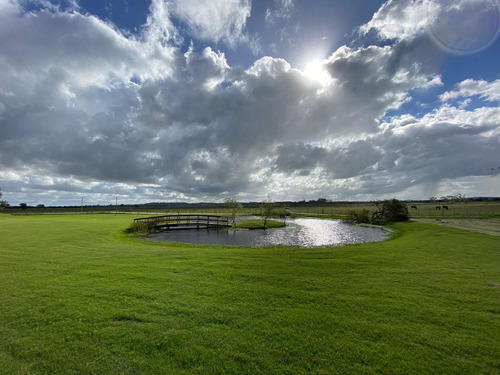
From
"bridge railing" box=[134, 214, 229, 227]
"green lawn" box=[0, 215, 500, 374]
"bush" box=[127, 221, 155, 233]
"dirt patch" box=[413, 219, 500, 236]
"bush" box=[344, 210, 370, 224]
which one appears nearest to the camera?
"green lawn" box=[0, 215, 500, 374]

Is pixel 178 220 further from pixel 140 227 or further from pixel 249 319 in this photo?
pixel 249 319

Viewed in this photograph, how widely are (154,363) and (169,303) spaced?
2171 millimetres

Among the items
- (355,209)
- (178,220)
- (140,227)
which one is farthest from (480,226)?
(178,220)

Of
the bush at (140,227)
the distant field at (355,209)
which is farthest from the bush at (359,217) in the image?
the bush at (140,227)

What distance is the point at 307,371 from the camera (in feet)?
11.8

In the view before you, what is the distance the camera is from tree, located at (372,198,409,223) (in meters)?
38.5

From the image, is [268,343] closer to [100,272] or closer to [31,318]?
[31,318]

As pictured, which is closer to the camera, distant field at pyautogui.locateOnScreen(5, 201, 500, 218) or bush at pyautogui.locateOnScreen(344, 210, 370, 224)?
bush at pyautogui.locateOnScreen(344, 210, 370, 224)

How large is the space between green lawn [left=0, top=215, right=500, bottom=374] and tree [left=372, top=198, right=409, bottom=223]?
110 feet

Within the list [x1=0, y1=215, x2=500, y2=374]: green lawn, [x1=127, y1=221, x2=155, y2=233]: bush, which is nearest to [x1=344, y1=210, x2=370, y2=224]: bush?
[x1=0, y1=215, x2=500, y2=374]: green lawn

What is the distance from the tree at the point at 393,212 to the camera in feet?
126

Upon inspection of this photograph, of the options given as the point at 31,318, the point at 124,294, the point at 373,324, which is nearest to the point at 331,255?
the point at 373,324

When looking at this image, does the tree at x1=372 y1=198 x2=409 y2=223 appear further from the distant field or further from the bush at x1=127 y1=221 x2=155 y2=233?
the bush at x1=127 y1=221 x2=155 y2=233

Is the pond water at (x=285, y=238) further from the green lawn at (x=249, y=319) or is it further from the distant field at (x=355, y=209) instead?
the distant field at (x=355, y=209)
